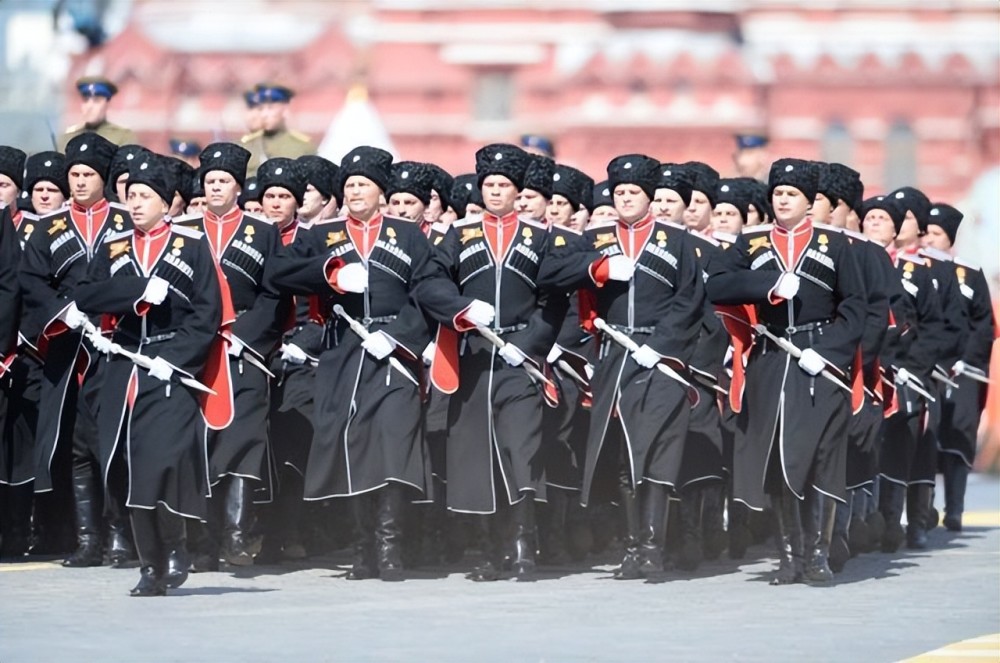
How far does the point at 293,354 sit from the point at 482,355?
107 centimetres

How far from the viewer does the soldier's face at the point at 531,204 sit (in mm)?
15664

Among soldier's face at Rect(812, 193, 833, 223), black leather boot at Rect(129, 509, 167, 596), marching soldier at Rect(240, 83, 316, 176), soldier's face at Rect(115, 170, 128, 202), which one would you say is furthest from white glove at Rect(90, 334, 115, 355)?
marching soldier at Rect(240, 83, 316, 176)

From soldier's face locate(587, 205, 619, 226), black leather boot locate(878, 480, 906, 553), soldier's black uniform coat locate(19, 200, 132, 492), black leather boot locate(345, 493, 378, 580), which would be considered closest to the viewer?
black leather boot locate(345, 493, 378, 580)

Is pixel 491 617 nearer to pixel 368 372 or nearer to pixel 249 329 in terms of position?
pixel 368 372

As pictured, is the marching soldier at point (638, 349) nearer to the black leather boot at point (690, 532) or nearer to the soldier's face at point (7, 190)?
the black leather boot at point (690, 532)

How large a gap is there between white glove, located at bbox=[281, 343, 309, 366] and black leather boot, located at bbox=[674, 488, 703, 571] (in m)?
1.97

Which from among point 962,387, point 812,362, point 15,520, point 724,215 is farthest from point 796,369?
point 962,387

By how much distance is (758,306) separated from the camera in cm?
1515

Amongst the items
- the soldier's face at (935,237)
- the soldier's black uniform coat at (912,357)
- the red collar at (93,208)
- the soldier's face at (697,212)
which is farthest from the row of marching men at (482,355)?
the soldier's face at (935,237)

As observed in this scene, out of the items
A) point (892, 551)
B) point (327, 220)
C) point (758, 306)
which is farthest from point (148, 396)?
point (892, 551)

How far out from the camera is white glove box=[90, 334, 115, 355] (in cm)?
1412

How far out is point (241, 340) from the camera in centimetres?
1538

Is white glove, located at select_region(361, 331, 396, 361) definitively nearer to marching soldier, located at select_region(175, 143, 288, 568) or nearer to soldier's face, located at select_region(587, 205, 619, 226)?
marching soldier, located at select_region(175, 143, 288, 568)

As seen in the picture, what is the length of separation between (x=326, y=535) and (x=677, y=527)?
1818mm
